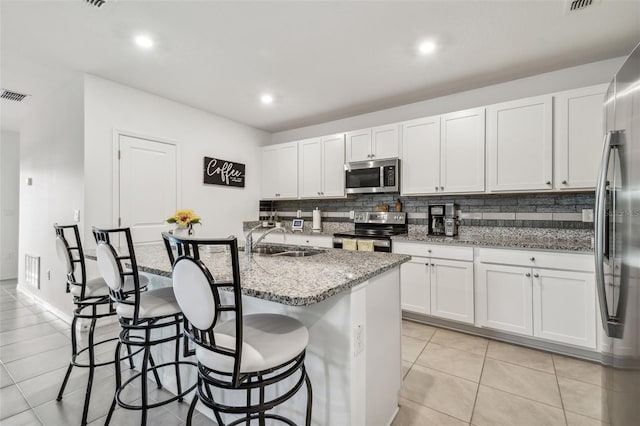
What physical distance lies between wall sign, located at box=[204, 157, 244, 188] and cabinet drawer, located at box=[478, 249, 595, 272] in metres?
3.44

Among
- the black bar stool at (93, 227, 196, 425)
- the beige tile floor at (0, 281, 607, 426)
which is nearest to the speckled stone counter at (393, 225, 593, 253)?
the beige tile floor at (0, 281, 607, 426)

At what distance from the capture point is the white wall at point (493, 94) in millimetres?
2746

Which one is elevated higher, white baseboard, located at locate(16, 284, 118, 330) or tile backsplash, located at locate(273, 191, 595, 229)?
tile backsplash, located at locate(273, 191, 595, 229)

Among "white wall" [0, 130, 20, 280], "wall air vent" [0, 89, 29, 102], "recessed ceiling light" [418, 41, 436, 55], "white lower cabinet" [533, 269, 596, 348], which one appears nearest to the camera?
"white lower cabinet" [533, 269, 596, 348]

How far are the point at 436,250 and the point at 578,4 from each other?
2.16 metres

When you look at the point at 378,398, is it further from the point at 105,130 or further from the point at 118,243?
the point at 105,130

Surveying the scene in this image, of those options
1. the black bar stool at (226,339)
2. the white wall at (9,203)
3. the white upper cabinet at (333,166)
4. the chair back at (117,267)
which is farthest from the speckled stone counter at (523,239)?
the white wall at (9,203)

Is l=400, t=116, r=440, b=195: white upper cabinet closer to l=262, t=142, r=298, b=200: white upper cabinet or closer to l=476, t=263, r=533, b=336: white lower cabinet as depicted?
l=476, t=263, r=533, b=336: white lower cabinet

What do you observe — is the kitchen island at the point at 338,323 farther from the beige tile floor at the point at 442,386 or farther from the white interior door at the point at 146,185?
the white interior door at the point at 146,185

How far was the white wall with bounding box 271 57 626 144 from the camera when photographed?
275 centimetres

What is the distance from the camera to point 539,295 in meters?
2.49

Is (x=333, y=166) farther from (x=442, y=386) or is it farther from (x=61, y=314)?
(x=61, y=314)

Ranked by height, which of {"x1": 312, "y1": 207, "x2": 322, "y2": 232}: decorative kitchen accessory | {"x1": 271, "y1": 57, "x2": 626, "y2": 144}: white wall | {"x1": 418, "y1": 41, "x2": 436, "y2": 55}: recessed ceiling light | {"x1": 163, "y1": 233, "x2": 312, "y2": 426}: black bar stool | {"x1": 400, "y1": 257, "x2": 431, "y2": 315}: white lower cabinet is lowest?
{"x1": 400, "y1": 257, "x2": 431, "y2": 315}: white lower cabinet

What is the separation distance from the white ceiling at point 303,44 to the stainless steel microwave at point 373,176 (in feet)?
2.78
